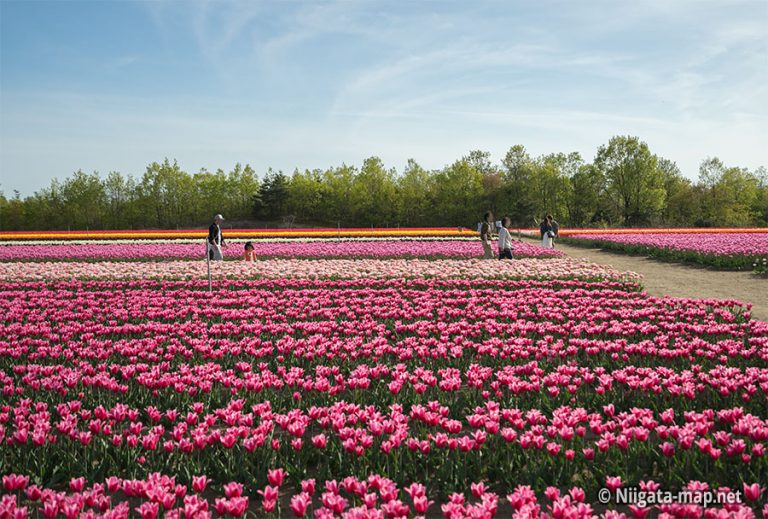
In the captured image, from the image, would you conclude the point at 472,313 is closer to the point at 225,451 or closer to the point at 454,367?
the point at 454,367

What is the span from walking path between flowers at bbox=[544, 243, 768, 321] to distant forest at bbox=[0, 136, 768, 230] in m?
38.8

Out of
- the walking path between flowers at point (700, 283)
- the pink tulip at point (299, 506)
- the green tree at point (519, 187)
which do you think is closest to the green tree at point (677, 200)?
the green tree at point (519, 187)

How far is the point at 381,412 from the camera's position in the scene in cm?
520

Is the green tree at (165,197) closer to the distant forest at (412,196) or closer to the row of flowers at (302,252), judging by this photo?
the distant forest at (412,196)

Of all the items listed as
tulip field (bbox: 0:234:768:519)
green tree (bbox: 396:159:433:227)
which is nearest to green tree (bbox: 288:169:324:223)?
green tree (bbox: 396:159:433:227)

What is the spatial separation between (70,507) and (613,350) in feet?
20.0

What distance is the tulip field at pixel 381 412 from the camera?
11.5ft

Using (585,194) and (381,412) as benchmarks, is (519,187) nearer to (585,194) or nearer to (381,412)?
(585,194)

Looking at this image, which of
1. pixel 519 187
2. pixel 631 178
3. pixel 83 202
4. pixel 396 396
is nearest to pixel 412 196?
pixel 519 187

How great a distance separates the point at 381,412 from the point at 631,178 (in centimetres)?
6556

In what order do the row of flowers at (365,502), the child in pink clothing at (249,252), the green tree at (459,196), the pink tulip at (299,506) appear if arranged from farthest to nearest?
the green tree at (459,196), the child in pink clothing at (249,252), the pink tulip at (299,506), the row of flowers at (365,502)

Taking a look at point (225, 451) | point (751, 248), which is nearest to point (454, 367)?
point (225, 451)

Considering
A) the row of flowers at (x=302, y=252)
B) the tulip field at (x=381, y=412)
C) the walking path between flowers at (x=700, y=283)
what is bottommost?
the tulip field at (x=381, y=412)

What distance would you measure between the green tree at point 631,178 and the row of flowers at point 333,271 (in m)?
Answer: 48.9
